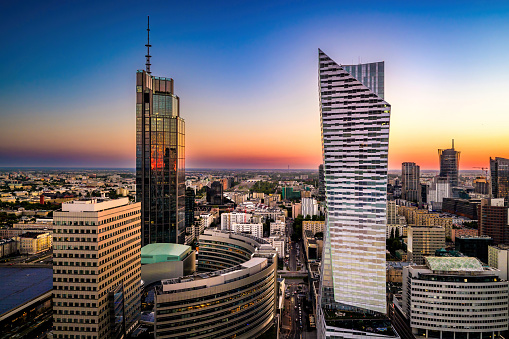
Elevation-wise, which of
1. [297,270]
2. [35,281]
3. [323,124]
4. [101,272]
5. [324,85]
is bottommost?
[297,270]

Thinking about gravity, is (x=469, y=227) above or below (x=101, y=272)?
below

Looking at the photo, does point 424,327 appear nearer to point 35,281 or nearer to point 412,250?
point 412,250

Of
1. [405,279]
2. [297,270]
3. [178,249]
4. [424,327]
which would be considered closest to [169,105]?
[178,249]

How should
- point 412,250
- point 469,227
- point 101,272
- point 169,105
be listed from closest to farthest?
point 101,272, point 169,105, point 412,250, point 469,227

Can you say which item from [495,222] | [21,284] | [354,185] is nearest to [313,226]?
[495,222]

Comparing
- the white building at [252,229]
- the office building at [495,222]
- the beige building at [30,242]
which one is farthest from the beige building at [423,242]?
the beige building at [30,242]

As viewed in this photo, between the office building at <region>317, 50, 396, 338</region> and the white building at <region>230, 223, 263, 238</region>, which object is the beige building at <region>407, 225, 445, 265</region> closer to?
the white building at <region>230, 223, 263, 238</region>

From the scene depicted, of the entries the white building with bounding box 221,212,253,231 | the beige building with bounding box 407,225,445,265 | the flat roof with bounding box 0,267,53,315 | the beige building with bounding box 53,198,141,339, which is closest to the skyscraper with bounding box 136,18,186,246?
the flat roof with bounding box 0,267,53,315

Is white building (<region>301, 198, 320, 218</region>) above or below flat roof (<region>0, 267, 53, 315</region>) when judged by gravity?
above

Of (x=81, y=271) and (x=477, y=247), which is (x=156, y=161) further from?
(x=477, y=247)
